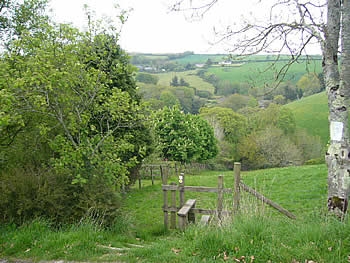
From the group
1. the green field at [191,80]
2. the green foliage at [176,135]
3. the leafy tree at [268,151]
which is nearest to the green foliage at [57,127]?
the green foliage at [176,135]

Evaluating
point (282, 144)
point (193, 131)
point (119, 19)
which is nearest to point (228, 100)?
point (282, 144)

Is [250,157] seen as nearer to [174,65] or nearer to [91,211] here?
[91,211]

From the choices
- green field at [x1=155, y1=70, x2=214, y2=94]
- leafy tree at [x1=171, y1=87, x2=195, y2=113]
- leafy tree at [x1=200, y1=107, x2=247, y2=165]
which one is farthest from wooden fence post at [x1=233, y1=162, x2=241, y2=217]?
green field at [x1=155, y1=70, x2=214, y2=94]

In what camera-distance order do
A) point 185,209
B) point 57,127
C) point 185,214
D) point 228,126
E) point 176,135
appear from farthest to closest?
point 228,126 < point 176,135 < point 57,127 < point 185,209 < point 185,214

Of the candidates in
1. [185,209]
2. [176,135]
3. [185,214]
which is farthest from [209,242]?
[176,135]

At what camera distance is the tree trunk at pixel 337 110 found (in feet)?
17.1

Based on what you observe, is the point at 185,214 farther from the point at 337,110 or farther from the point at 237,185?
the point at 337,110

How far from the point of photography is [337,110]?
534 cm

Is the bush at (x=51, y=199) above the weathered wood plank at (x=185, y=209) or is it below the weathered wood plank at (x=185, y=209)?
above

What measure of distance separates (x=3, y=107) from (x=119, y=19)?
3.23m

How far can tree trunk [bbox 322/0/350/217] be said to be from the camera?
17.1 feet

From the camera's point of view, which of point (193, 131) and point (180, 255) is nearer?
point (180, 255)

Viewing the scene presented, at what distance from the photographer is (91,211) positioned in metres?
6.28

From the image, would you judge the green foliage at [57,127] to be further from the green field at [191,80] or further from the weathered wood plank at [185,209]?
the green field at [191,80]
